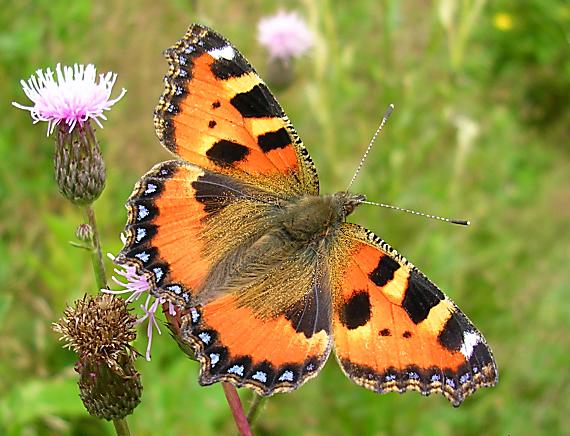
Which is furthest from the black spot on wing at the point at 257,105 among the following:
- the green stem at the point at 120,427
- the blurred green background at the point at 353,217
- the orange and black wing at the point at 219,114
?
the blurred green background at the point at 353,217

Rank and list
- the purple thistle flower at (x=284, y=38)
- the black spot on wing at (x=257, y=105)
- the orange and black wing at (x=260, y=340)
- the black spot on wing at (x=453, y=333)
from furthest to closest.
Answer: the purple thistle flower at (x=284, y=38) → the black spot on wing at (x=257, y=105) → the black spot on wing at (x=453, y=333) → the orange and black wing at (x=260, y=340)

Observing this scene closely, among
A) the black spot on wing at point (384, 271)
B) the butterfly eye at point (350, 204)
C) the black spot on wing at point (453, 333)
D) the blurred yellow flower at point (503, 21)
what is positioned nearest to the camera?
the black spot on wing at point (453, 333)

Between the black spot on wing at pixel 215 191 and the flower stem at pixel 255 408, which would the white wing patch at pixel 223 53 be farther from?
the flower stem at pixel 255 408

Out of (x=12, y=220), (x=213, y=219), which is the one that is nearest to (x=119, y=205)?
(x=12, y=220)

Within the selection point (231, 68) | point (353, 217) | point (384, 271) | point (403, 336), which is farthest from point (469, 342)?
point (353, 217)

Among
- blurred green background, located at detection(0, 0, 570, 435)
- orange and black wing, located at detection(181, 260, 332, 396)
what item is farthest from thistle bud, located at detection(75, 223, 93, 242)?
blurred green background, located at detection(0, 0, 570, 435)

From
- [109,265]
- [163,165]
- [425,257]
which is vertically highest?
[163,165]

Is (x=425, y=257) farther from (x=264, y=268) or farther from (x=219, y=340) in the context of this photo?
(x=219, y=340)
